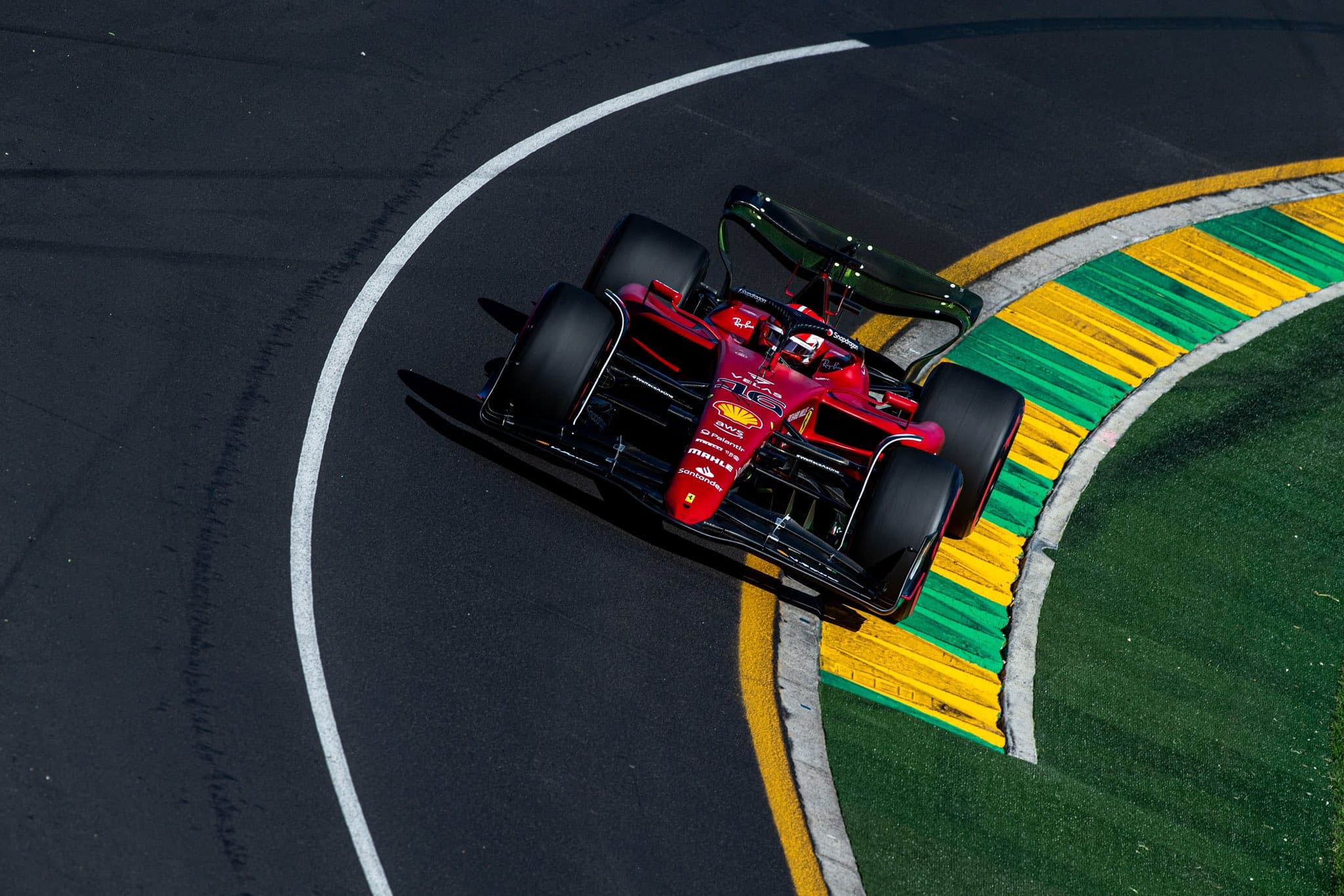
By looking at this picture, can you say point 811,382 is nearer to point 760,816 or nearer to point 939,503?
point 939,503

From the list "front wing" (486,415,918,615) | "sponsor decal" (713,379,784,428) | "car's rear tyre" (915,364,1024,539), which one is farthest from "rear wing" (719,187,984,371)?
"front wing" (486,415,918,615)

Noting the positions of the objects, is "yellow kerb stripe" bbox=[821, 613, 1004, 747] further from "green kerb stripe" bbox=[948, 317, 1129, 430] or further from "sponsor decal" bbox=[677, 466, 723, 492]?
"green kerb stripe" bbox=[948, 317, 1129, 430]

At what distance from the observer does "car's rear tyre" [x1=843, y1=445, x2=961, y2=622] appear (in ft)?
25.3

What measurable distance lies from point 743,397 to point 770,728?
1.94m

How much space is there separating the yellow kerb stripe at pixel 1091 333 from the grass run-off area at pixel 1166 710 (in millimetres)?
495

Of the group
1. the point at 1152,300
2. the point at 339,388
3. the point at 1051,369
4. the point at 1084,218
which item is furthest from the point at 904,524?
the point at 1084,218

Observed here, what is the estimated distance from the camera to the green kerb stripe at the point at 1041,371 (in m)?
10.7

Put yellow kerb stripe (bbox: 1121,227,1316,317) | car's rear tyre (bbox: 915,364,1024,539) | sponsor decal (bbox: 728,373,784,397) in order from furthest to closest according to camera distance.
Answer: yellow kerb stripe (bbox: 1121,227,1316,317) < car's rear tyre (bbox: 915,364,1024,539) < sponsor decal (bbox: 728,373,784,397)

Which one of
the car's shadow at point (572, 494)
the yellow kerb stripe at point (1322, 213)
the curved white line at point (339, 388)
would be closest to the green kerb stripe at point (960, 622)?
the car's shadow at point (572, 494)

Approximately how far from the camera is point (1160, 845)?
A: 7.53 meters

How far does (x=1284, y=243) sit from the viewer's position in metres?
13.1

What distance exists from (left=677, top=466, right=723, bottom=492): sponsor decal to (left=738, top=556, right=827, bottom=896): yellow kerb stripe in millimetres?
930

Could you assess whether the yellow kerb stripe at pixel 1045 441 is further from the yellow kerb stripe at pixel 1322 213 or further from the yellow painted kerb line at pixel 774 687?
the yellow kerb stripe at pixel 1322 213

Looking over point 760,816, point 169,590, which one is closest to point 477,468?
point 169,590
